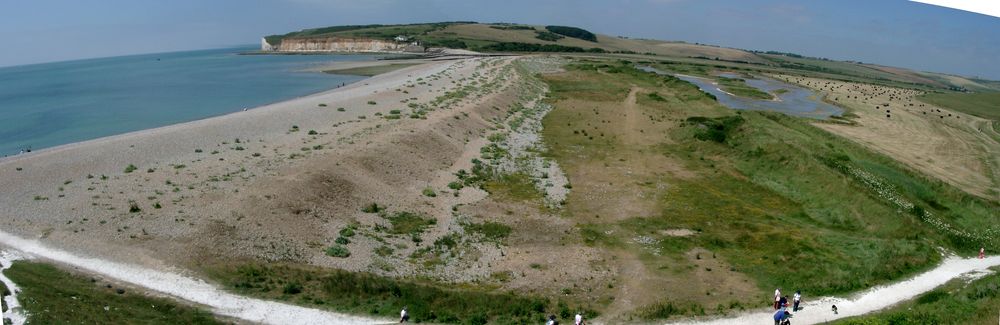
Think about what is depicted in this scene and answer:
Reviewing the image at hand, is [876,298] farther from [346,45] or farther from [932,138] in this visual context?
[346,45]

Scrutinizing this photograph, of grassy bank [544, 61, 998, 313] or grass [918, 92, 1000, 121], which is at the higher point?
grass [918, 92, 1000, 121]

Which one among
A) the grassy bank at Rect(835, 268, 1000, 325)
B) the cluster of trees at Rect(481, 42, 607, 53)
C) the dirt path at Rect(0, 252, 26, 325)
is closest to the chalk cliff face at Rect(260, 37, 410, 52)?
the cluster of trees at Rect(481, 42, 607, 53)

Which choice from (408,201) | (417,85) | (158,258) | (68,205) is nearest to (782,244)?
(408,201)

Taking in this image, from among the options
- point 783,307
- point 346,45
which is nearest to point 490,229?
point 783,307

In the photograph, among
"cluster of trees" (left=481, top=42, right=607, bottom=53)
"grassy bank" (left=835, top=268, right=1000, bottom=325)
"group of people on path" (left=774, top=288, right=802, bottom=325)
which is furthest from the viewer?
"cluster of trees" (left=481, top=42, right=607, bottom=53)

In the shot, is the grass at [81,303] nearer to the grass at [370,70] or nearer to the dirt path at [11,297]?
the dirt path at [11,297]

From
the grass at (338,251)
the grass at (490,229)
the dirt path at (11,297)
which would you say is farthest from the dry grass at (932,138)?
the dirt path at (11,297)

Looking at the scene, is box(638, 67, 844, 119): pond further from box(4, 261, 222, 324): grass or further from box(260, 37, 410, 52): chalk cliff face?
box(260, 37, 410, 52): chalk cliff face
